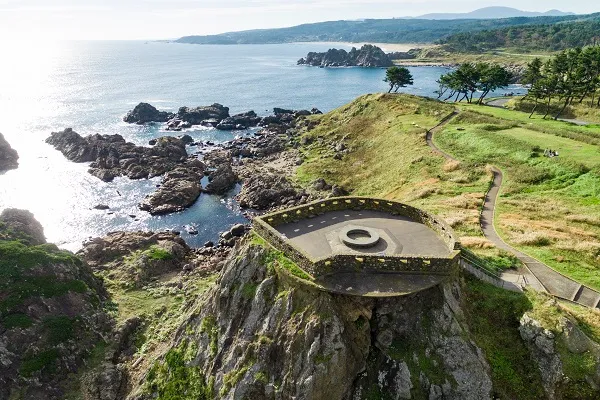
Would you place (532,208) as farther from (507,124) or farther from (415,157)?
(507,124)

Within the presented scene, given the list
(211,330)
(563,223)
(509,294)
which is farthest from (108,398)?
(563,223)

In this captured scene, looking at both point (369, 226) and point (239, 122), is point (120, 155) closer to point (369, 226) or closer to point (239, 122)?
point (239, 122)

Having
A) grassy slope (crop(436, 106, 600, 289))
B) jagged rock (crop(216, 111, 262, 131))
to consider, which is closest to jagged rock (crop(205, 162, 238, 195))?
grassy slope (crop(436, 106, 600, 289))

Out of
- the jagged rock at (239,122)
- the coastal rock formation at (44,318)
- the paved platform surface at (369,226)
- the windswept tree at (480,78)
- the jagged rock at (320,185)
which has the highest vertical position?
the paved platform surface at (369,226)

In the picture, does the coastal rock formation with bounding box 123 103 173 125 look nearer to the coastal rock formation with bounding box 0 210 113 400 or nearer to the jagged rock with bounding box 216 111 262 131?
the jagged rock with bounding box 216 111 262 131

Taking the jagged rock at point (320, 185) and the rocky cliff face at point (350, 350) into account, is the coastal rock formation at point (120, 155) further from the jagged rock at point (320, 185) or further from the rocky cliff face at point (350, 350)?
the rocky cliff face at point (350, 350)

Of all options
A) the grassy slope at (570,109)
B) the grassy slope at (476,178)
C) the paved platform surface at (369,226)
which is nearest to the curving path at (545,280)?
the grassy slope at (476,178)
